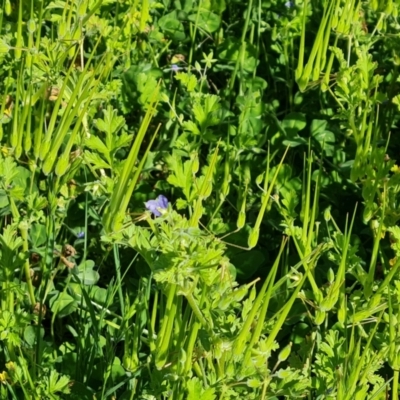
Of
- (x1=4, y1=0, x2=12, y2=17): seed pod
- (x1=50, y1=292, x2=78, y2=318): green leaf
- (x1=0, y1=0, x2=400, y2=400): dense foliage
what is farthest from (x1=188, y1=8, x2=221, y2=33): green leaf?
(x1=50, y1=292, x2=78, y2=318): green leaf

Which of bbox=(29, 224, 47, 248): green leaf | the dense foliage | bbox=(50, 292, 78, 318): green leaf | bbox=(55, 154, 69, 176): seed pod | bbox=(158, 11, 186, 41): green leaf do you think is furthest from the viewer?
bbox=(158, 11, 186, 41): green leaf

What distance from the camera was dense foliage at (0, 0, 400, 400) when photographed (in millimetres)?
1426

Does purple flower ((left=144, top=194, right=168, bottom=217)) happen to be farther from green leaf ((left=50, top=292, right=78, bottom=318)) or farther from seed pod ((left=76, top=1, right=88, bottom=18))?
seed pod ((left=76, top=1, right=88, bottom=18))

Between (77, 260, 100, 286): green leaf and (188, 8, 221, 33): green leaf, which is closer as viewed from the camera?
(77, 260, 100, 286): green leaf

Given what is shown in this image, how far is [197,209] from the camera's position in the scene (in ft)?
4.63

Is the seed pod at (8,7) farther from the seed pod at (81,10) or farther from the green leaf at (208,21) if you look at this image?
the green leaf at (208,21)

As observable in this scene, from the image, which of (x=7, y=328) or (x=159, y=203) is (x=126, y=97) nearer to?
(x=159, y=203)

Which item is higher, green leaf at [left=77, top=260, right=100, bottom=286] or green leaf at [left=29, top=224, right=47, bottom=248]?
green leaf at [left=29, top=224, right=47, bottom=248]

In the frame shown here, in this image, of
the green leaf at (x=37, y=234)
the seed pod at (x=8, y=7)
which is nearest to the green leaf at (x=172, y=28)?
the seed pod at (x=8, y=7)

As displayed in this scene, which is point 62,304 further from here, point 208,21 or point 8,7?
point 208,21

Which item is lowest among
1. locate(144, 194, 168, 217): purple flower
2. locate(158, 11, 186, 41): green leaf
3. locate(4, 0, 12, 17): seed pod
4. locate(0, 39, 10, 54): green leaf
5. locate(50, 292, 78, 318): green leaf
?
locate(50, 292, 78, 318): green leaf

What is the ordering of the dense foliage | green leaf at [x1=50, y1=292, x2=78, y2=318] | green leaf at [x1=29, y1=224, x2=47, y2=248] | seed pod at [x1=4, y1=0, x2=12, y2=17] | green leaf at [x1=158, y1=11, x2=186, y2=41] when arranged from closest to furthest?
1. the dense foliage
2. green leaf at [x1=50, y1=292, x2=78, y2=318]
3. green leaf at [x1=29, y1=224, x2=47, y2=248]
4. seed pod at [x1=4, y1=0, x2=12, y2=17]
5. green leaf at [x1=158, y1=11, x2=186, y2=41]

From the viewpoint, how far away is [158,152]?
2219 mm

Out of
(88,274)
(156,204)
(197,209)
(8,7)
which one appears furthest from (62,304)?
(8,7)
